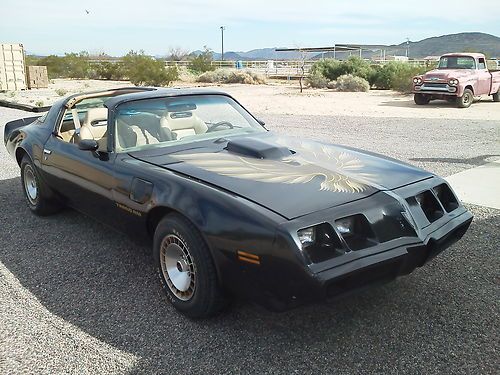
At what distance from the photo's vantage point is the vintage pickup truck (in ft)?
53.0

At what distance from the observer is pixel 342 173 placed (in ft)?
10.7

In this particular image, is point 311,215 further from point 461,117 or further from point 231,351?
point 461,117

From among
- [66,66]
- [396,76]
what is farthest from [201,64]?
[396,76]

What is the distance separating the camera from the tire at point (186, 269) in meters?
2.87

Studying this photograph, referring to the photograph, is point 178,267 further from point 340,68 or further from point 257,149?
point 340,68

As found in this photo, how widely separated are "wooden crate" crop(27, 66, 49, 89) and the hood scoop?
90.0 feet

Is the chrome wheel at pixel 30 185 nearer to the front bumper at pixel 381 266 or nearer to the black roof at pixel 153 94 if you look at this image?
the black roof at pixel 153 94

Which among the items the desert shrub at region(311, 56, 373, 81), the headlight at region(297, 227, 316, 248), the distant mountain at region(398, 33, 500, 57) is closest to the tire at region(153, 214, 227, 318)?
the headlight at region(297, 227, 316, 248)

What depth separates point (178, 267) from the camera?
10.4 ft

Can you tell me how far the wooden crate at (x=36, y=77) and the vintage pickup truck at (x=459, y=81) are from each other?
21.3 m

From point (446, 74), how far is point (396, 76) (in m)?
10.2

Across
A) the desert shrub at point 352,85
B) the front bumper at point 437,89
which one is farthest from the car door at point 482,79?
the desert shrub at point 352,85

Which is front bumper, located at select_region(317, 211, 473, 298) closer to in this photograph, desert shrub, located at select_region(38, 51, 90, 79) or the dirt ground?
the dirt ground

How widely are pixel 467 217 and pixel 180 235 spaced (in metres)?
1.99
